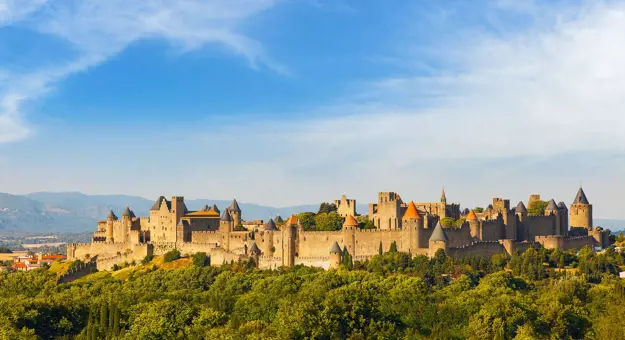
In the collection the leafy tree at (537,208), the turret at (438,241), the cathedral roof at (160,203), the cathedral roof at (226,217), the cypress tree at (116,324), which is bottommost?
the cypress tree at (116,324)

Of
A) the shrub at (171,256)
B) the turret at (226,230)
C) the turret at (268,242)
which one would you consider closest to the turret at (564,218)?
the turret at (268,242)

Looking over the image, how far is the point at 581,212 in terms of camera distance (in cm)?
9581

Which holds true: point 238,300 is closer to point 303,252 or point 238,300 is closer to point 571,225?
point 303,252

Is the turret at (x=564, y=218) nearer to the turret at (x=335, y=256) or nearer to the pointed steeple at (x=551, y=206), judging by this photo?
the pointed steeple at (x=551, y=206)

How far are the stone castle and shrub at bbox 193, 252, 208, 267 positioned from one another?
2.61 feet

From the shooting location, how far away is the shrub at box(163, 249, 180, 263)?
9288 centimetres

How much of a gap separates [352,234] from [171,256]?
20.8 meters

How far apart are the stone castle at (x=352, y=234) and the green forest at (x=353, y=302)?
2093 millimetres

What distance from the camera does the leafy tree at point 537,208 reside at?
315 feet

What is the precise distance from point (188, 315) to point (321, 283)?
1395cm

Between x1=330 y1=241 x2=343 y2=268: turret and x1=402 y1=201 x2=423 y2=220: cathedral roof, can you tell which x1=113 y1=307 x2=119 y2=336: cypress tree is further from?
x1=402 y1=201 x2=423 y2=220: cathedral roof

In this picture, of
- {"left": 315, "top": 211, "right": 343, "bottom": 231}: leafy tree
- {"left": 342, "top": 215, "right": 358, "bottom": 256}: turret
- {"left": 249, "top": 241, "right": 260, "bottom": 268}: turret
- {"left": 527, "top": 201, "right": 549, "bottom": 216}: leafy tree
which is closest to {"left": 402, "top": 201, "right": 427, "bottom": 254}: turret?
{"left": 342, "top": 215, "right": 358, "bottom": 256}: turret

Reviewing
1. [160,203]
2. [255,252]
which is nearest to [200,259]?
[255,252]

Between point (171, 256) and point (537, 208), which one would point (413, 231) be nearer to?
point (537, 208)
